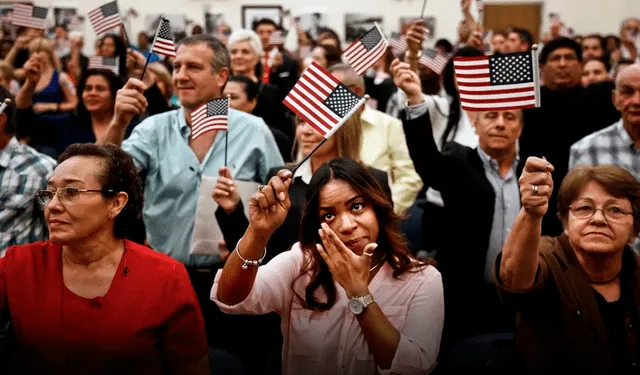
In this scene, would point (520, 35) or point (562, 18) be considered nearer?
point (520, 35)

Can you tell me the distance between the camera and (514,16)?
17250 mm

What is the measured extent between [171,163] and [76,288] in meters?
1.35

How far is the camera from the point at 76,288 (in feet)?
8.23

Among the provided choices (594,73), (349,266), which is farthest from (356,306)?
(594,73)

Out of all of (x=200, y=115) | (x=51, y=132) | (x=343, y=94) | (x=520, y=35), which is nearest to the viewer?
(x=343, y=94)

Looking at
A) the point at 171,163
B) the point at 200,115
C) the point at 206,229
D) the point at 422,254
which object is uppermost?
the point at 200,115

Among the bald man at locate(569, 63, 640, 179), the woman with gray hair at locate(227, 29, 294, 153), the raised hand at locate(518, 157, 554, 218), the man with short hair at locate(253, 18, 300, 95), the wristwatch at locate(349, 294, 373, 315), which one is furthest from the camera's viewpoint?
the man with short hair at locate(253, 18, 300, 95)

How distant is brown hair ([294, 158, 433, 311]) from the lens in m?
2.69

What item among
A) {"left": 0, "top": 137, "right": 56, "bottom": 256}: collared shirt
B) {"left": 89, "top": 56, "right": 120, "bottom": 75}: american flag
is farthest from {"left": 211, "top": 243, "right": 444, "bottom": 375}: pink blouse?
{"left": 89, "top": 56, "right": 120, "bottom": 75}: american flag

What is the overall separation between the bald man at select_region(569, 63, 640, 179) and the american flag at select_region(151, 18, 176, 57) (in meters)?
2.12

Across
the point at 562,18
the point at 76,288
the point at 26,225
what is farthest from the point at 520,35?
the point at 562,18

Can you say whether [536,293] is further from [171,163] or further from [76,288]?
[171,163]

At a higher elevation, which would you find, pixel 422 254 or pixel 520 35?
pixel 520 35

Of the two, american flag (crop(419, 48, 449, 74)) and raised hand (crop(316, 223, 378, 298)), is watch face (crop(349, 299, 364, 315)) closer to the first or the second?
raised hand (crop(316, 223, 378, 298))
